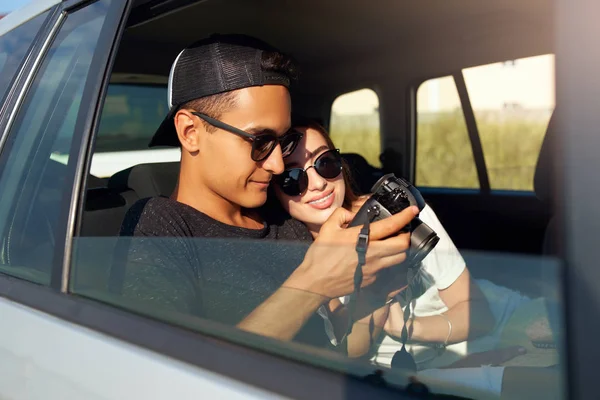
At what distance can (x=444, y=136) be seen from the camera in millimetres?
4480

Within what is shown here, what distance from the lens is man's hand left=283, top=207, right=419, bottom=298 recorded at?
1.46m

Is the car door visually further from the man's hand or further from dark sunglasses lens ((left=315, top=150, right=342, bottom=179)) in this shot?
the man's hand

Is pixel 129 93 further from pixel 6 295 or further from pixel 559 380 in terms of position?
pixel 559 380

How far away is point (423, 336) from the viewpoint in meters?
1.43

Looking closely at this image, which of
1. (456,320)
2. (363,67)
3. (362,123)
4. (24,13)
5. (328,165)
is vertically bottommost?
(456,320)

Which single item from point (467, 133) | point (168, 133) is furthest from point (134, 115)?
point (168, 133)

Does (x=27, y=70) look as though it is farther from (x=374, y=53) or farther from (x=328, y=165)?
(x=374, y=53)

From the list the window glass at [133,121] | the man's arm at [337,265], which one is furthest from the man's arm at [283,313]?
the window glass at [133,121]

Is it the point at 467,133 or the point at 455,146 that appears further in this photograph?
the point at 455,146

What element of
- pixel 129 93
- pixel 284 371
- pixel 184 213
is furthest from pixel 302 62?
pixel 284 371

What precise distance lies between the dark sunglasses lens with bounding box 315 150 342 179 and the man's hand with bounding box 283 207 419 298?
72 cm

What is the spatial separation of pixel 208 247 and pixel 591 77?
1.04 m

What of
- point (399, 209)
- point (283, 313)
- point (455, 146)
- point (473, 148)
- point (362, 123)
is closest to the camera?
point (283, 313)

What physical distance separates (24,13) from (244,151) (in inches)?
37.3
